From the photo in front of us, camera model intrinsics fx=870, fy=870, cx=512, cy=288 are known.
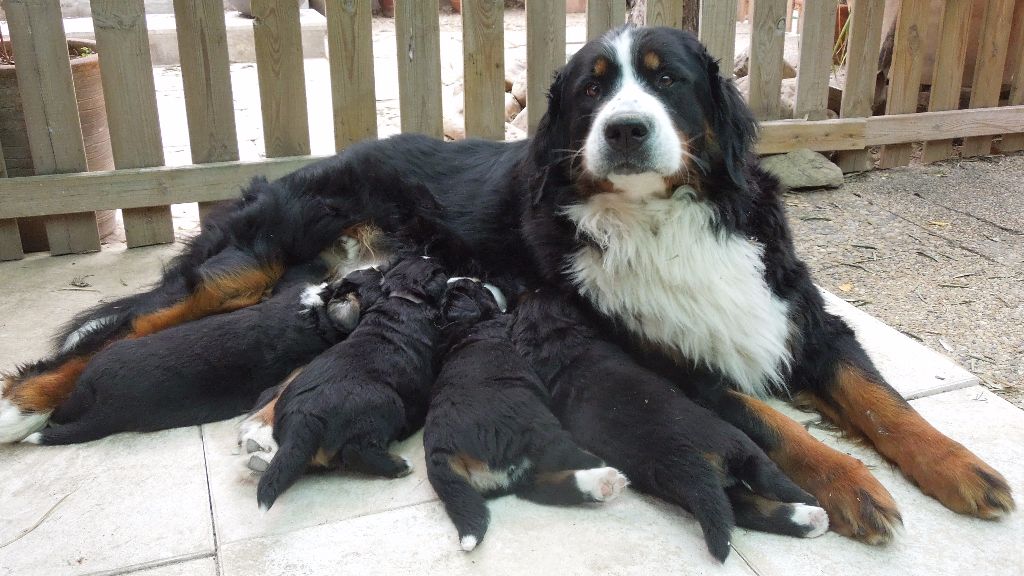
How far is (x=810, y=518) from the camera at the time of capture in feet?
7.66

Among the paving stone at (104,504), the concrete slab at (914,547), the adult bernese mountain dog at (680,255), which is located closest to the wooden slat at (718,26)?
the adult bernese mountain dog at (680,255)

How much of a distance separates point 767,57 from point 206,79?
130 inches

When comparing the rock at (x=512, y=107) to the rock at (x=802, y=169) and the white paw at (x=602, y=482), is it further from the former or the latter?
the white paw at (x=602, y=482)

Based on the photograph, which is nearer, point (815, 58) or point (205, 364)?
point (205, 364)

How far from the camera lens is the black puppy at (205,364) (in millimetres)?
2812

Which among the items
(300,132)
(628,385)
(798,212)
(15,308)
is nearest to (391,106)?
(300,132)

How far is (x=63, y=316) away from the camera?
3.79 metres

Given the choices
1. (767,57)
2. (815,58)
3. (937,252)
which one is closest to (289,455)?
(937,252)

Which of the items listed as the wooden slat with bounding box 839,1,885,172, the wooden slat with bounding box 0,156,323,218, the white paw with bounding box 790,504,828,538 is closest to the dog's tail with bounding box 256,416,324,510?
the white paw with bounding box 790,504,828,538

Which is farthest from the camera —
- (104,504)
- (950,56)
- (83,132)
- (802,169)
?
(950,56)

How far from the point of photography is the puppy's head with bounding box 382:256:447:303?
3088mm

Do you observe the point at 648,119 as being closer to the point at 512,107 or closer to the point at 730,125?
the point at 730,125

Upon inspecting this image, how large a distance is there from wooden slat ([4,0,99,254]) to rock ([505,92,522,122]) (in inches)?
142

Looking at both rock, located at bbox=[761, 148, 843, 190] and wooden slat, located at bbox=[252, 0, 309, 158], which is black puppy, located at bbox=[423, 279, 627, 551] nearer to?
wooden slat, located at bbox=[252, 0, 309, 158]
